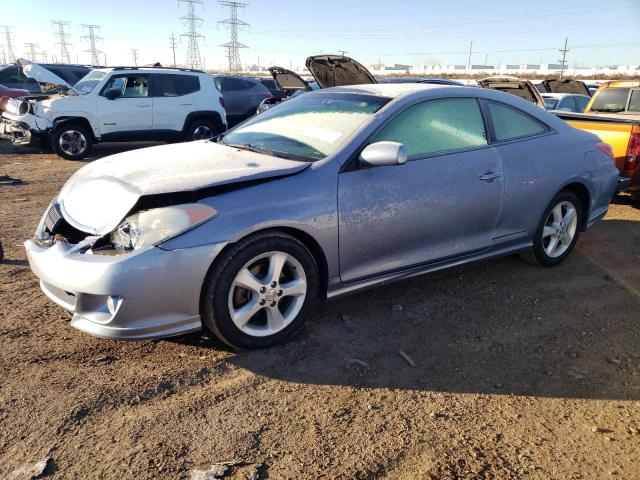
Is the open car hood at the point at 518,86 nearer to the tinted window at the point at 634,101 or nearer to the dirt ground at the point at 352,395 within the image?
the tinted window at the point at 634,101

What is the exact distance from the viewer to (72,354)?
3084 millimetres

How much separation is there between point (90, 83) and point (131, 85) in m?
0.80

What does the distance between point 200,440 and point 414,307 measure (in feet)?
6.43

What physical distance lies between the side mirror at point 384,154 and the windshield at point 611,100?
23.7 ft

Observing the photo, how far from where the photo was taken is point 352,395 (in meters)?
2.80

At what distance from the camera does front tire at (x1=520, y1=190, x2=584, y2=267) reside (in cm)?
459

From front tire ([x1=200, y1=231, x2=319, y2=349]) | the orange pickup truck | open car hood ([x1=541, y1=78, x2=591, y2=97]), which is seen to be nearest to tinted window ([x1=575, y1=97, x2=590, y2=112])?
open car hood ([x1=541, y1=78, x2=591, y2=97])

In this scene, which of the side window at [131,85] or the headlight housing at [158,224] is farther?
the side window at [131,85]

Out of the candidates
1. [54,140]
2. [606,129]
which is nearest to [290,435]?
[606,129]

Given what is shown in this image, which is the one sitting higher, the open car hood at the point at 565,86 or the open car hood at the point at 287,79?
the open car hood at the point at 287,79

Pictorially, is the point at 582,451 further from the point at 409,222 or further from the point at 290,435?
the point at 409,222

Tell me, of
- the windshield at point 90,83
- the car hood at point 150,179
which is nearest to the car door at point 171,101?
the windshield at point 90,83

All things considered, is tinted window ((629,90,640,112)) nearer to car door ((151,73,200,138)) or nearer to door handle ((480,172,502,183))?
door handle ((480,172,502,183))

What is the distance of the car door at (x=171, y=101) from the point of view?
10.8 meters
